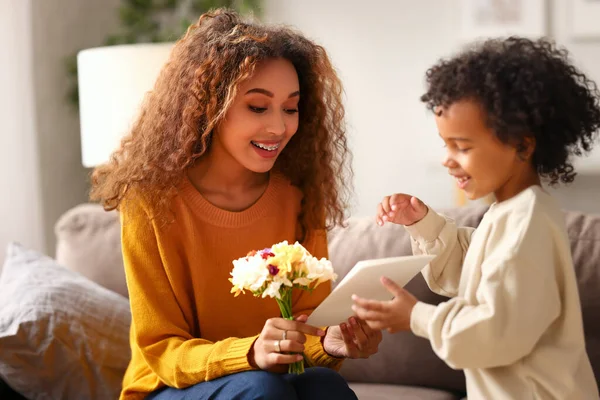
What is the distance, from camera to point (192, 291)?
5.90 ft

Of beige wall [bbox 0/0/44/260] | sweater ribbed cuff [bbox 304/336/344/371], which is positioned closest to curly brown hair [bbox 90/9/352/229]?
sweater ribbed cuff [bbox 304/336/344/371]

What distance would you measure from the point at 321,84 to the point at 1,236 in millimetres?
1866

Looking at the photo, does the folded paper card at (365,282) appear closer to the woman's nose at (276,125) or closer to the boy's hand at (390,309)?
the boy's hand at (390,309)

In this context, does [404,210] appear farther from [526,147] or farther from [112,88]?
[112,88]

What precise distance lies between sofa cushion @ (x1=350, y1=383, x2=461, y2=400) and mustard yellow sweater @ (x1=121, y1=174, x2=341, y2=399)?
0.38 meters

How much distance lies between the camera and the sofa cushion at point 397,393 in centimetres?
212

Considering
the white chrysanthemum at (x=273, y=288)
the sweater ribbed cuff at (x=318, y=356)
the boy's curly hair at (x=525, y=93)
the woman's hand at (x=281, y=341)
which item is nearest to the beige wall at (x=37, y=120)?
the sweater ribbed cuff at (x=318, y=356)

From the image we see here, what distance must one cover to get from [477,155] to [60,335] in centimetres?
128

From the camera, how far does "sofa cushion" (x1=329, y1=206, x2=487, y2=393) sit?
2.20 meters

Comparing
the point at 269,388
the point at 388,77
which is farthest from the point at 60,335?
the point at 388,77

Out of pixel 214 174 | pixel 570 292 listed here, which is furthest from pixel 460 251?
pixel 214 174

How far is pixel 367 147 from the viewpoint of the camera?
11.1 ft

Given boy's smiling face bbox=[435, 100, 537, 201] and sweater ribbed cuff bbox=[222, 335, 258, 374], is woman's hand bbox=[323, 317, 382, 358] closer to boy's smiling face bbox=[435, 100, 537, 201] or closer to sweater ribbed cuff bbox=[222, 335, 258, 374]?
sweater ribbed cuff bbox=[222, 335, 258, 374]

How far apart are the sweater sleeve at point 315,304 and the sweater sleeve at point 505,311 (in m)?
0.53
